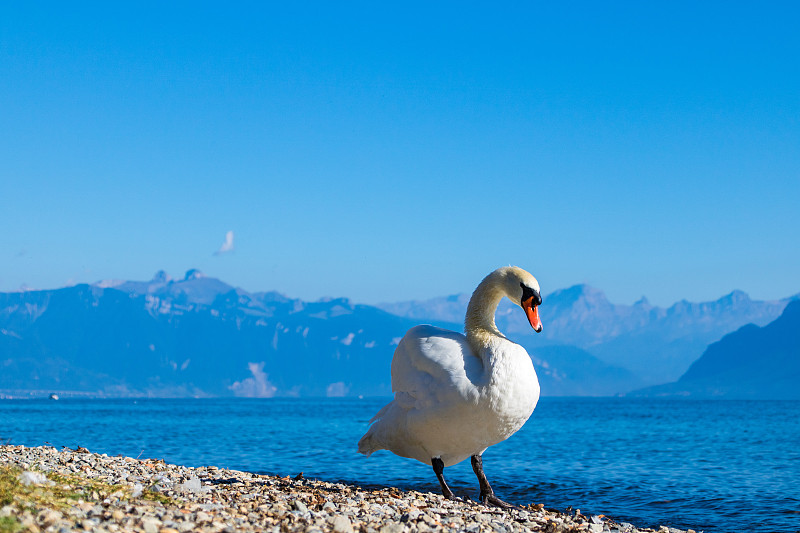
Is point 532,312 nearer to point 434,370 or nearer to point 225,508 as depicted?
point 434,370

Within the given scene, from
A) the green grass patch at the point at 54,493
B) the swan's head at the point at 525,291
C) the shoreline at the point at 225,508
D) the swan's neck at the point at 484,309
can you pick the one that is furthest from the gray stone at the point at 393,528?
the swan's head at the point at 525,291

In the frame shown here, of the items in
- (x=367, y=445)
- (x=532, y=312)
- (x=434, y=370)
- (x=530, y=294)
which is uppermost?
(x=530, y=294)

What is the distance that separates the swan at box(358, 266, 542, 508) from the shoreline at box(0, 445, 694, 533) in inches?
30.0

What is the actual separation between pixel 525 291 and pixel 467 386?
157 centimetres

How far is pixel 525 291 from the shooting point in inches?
446

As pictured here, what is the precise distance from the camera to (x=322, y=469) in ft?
77.4

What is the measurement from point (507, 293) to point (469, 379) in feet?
5.12

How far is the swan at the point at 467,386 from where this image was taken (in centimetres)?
1073

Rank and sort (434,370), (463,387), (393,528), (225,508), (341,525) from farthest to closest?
(434,370)
(463,387)
(225,508)
(393,528)
(341,525)

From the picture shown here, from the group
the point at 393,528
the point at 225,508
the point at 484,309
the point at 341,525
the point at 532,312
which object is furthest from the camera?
the point at 484,309

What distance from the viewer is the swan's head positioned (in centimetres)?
1129

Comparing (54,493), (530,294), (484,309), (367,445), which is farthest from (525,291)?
(54,493)

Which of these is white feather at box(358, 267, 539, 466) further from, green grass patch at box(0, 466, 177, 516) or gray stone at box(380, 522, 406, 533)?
green grass patch at box(0, 466, 177, 516)

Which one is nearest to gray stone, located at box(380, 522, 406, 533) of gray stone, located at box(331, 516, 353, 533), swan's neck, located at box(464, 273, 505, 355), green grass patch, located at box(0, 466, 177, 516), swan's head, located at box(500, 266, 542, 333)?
gray stone, located at box(331, 516, 353, 533)
